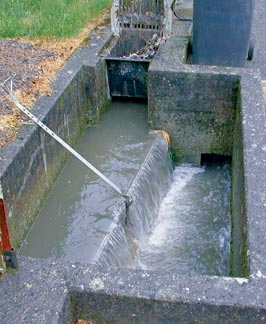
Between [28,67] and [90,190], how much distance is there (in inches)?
67.3

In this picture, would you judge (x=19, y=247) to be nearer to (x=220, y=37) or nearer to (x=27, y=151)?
(x=27, y=151)

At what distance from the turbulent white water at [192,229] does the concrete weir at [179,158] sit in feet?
1.26

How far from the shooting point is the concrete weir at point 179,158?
290 centimetres

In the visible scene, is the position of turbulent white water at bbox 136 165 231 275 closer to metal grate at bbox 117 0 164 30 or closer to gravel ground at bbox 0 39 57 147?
gravel ground at bbox 0 39 57 147

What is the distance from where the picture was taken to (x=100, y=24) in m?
7.72

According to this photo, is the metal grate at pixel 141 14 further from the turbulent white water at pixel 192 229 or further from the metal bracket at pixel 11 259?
the metal bracket at pixel 11 259

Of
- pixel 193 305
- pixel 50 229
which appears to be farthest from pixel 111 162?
pixel 193 305

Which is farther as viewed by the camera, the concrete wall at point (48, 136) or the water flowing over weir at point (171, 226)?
the water flowing over weir at point (171, 226)

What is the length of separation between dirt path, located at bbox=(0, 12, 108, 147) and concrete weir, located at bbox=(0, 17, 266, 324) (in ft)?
0.46

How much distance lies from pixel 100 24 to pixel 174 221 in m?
3.39

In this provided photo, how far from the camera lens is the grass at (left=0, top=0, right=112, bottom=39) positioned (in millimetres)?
7215

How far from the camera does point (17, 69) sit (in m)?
6.16

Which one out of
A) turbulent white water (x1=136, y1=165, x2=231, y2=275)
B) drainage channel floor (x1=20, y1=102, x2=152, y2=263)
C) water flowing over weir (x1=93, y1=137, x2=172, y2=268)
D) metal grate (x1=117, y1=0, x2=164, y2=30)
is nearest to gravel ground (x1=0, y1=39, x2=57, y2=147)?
drainage channel floor (x1=20, y1=102, x2=152, y2=263)

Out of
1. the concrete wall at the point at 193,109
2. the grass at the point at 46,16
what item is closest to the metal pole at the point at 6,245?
the concrete wall at the point at 193,109
